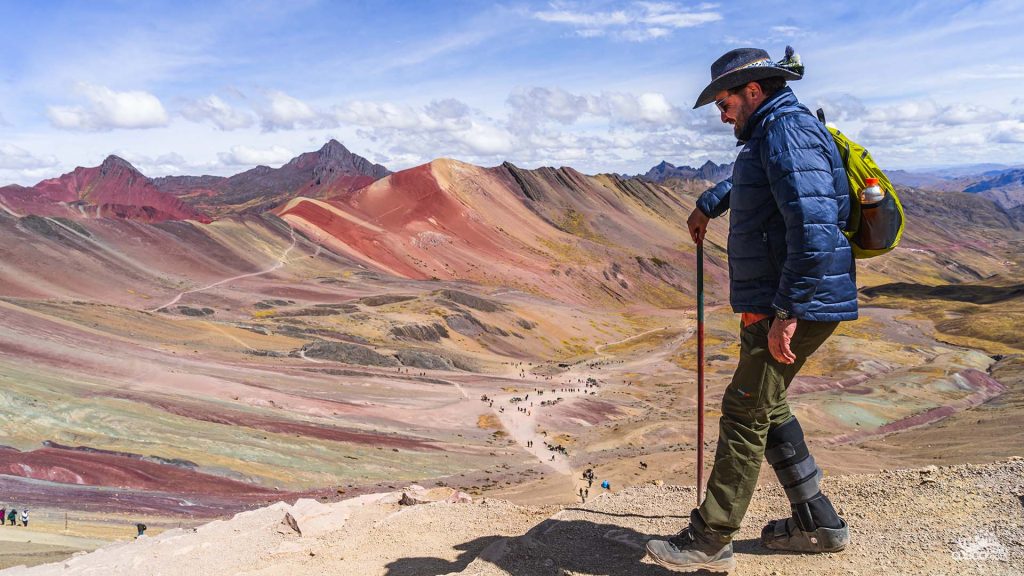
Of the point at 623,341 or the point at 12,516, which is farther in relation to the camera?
the point at 623,341

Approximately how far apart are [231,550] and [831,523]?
257 inches

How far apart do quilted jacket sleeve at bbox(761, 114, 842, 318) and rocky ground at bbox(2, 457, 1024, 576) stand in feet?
7.27

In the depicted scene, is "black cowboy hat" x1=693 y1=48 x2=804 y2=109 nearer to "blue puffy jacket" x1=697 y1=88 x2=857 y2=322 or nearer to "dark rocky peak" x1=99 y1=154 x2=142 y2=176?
"blue puffy jacket" x1=697 y1=88 x2=857 y2=322

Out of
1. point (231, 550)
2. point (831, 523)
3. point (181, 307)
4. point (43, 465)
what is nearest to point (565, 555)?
point (831, 523)

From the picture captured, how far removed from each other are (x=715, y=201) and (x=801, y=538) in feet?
8.62

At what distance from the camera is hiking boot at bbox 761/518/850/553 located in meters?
5.37

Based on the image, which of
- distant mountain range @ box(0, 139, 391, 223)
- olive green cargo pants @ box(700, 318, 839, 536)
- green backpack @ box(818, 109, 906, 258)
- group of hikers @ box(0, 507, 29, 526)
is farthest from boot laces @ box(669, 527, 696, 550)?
distant mountain range @ box(0, 139, 391, 223)

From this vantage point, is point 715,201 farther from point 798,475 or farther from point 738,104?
point 798,475

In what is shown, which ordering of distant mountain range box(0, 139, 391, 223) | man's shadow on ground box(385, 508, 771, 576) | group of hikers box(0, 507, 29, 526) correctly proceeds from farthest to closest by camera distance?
distant mountain range box(0, 139, 391, 223)
group of hikers box(0, 507, 29, 526)
man's shadow on ground box(385, 508, 771, 576)

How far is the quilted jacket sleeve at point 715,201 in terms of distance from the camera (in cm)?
555

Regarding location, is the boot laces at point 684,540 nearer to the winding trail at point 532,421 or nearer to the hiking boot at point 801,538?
the hiking boot at point 801,538

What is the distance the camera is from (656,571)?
5.51 m

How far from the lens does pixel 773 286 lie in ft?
15.7

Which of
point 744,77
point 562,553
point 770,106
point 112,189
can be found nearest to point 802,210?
point 770,106
